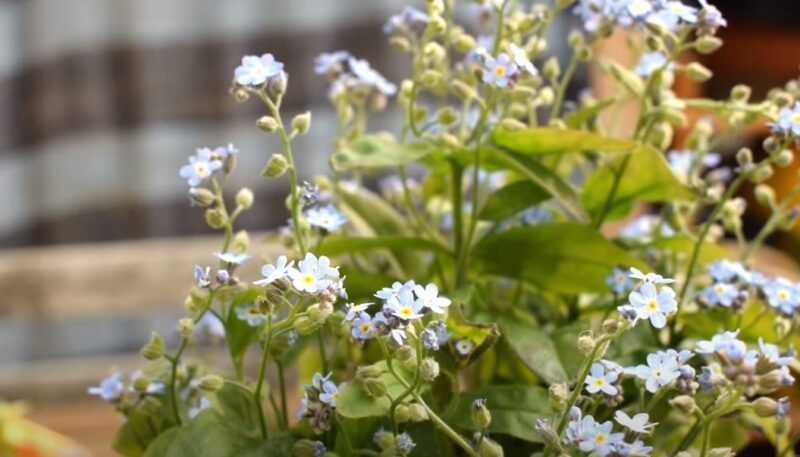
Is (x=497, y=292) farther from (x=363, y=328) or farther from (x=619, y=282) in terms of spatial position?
(x=363, y=328)

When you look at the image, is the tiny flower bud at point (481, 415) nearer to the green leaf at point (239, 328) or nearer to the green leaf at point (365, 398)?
the green leaf at point (365, 398)

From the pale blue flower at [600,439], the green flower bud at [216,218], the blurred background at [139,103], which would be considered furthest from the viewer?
the blurred background at [139,103]

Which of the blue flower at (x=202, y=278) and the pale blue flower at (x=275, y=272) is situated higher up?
the pale blue flower at (x=275, y=272)

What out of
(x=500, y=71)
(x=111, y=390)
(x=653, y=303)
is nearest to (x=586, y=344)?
(x=653, y=303)

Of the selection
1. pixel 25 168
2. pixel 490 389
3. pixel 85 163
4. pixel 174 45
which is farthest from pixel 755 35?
pixel 490 389

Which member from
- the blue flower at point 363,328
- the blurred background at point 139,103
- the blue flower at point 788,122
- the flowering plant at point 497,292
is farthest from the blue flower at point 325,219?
the blurred background at point 139,103

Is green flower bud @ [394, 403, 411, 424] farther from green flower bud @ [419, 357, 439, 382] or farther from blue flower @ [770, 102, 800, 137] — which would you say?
blue flower @ [770, 102, 800, 137]

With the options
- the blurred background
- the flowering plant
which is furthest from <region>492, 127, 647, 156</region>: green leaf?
the blurred background
